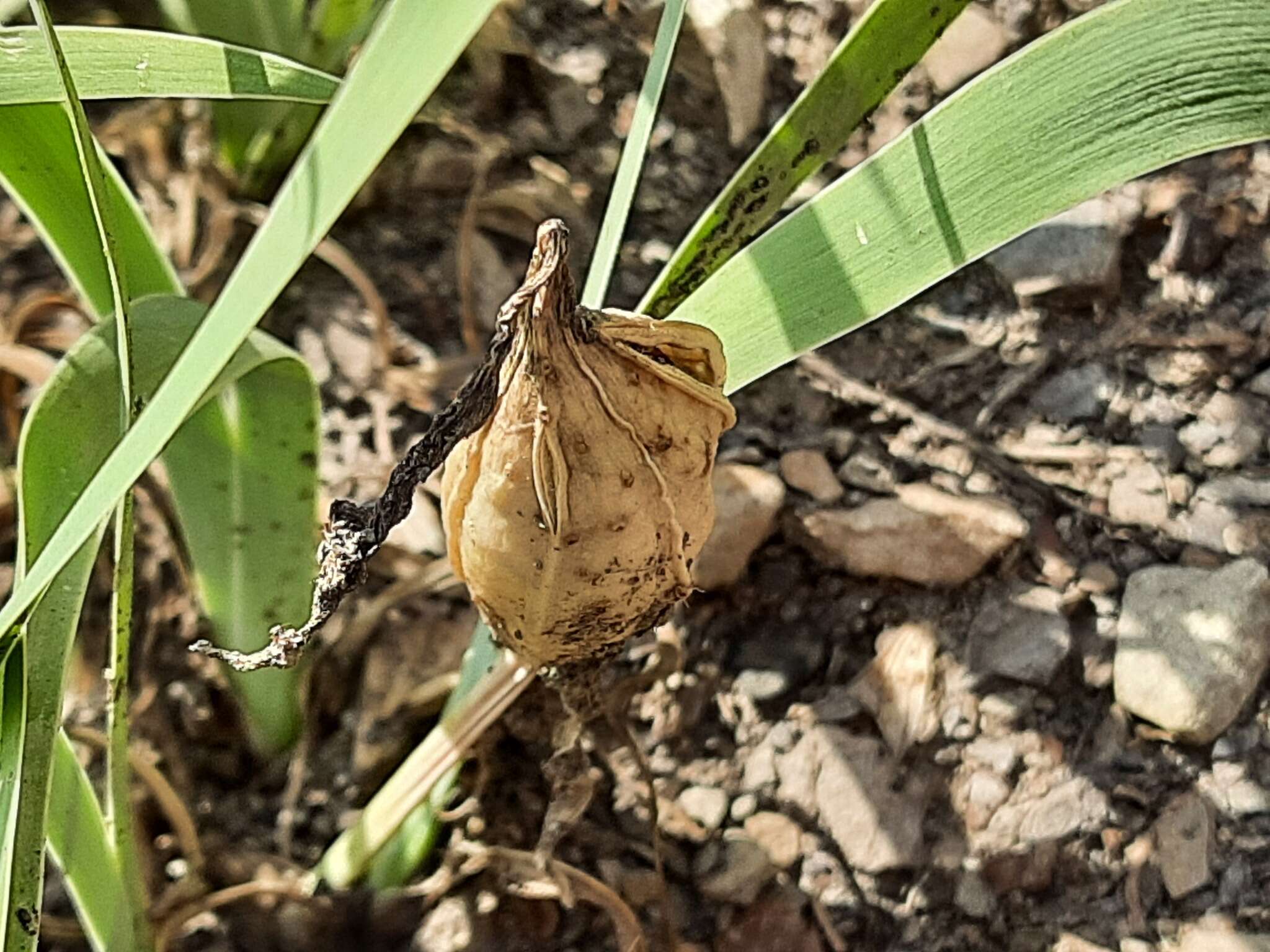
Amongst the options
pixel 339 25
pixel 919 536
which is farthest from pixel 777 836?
pixel 339 25

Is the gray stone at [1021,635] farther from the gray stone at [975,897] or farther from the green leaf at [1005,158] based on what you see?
the green leaf at [1005,158]

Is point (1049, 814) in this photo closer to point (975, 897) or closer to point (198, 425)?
point (975, 897)

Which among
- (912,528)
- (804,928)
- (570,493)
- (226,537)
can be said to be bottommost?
(804,928)

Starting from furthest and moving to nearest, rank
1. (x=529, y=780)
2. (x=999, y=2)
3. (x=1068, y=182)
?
(x=999, y=2)
(x=529, y=780)
(x=1068, y=182)

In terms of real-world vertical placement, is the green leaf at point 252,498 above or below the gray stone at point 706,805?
above

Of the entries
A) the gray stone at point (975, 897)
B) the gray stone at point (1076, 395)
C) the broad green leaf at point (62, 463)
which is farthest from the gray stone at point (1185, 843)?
the broad green leaf at point (62, 463)

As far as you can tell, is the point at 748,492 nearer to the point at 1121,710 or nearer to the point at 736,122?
the point at 1121,710

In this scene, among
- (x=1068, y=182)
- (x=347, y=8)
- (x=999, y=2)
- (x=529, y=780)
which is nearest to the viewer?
(x=1068, y=182)

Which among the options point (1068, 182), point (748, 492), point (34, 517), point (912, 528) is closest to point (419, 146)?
point (748, 492)
